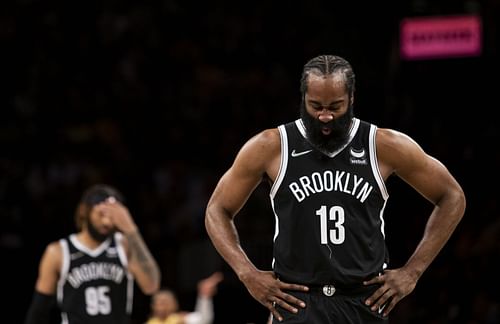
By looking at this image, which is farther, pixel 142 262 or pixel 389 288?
pixel 142 262

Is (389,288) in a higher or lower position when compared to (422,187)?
lower

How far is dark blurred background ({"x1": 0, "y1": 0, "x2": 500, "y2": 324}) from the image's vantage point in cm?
1051

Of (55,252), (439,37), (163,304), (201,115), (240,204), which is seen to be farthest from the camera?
(201,115)

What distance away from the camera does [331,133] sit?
4117 mm

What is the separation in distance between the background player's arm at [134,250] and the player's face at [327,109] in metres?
2.73

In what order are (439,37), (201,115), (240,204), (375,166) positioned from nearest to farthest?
(375,166) < (240,204) < (439,37) < (201,115)

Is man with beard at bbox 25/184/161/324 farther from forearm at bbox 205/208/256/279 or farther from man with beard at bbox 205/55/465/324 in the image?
man with beard at bbox 205/55/465/324

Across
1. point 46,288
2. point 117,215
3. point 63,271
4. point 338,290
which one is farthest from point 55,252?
point 338,290

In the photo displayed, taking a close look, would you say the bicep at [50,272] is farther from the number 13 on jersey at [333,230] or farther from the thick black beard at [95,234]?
the number 13 on jersey at [333,230]

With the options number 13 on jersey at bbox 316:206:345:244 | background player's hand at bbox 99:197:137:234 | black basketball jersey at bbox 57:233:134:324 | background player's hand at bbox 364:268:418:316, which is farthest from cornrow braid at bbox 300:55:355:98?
black basketball jersey at bbox 57:233:134:324

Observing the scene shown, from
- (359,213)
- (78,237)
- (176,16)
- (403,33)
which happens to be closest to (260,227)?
(403,33)

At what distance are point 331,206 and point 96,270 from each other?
2.98 m

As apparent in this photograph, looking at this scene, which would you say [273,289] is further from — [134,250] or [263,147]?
[134,250]

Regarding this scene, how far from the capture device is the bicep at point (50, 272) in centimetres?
666
